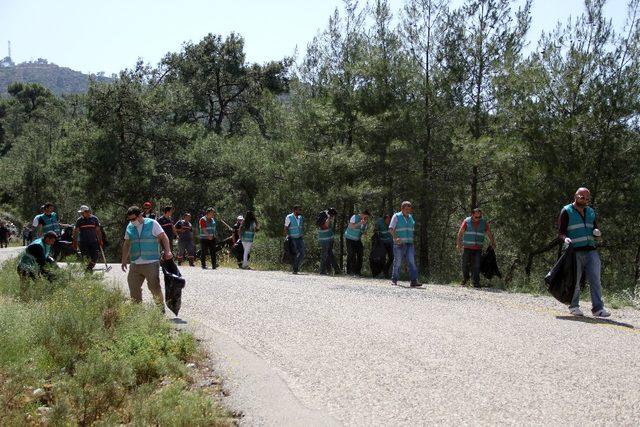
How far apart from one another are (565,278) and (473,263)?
18.4 ft

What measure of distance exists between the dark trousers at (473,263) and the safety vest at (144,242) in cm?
823

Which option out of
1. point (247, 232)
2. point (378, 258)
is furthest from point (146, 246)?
point (247, 232)

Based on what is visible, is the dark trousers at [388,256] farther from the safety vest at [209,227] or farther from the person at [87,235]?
the person at [87,235]

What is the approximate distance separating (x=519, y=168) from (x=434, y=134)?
3423 millimetres

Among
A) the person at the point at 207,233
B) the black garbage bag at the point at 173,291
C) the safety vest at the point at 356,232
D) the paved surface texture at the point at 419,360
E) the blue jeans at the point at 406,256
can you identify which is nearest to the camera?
the paved surface texture at the point at 419,360

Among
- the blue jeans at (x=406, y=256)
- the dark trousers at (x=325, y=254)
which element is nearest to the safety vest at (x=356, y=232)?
the dark trousers at (x=325, y=254)

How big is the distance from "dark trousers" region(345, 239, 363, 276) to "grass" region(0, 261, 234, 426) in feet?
33.9

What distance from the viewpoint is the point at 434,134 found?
925 inches

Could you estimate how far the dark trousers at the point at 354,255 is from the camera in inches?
815

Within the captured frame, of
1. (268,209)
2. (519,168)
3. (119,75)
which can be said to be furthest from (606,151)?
(119,75)

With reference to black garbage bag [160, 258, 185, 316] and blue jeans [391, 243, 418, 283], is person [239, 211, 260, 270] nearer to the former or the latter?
blue jeans [391, 243, 418, 283]

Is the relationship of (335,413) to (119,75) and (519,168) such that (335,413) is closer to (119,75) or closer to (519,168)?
(519,168)

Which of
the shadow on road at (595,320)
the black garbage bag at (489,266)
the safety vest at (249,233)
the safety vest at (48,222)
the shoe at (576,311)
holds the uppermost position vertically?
the safety vest at (48,222)

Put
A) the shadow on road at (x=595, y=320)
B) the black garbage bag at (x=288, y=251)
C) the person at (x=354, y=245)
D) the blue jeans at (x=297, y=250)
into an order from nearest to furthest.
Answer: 1. the shadow on road at (x=595, y=320)
2. the person at (x=354, y=245)
3. the blue jeans at (x=297, y=250)
4. the black garbage bag at (x=288, y=251)
